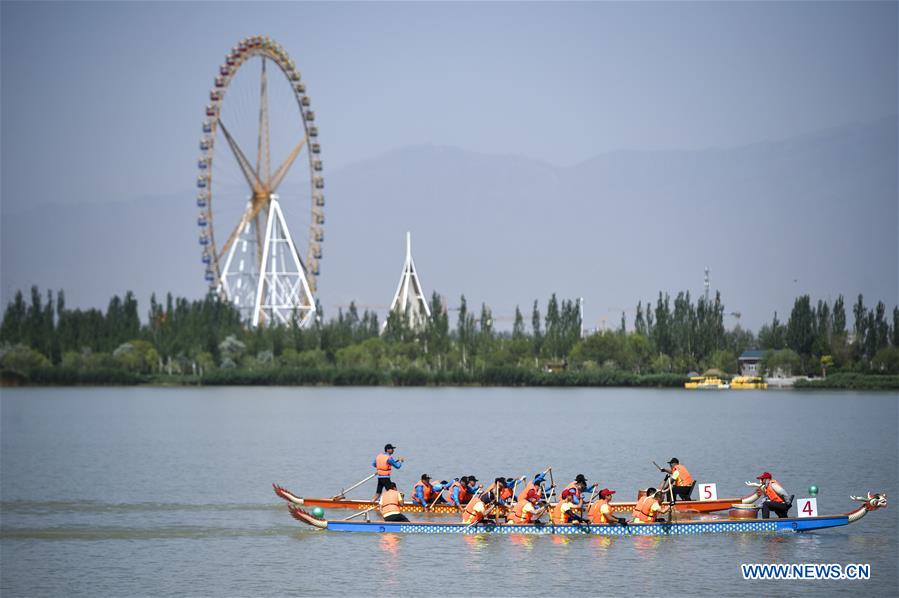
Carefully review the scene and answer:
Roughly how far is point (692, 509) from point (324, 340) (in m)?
82.2

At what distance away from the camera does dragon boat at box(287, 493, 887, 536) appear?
90.6ft

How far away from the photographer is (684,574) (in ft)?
83.3

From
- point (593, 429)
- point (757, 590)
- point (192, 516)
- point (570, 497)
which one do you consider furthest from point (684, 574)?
point (593, 429)

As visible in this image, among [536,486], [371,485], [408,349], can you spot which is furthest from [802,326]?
[536,486]

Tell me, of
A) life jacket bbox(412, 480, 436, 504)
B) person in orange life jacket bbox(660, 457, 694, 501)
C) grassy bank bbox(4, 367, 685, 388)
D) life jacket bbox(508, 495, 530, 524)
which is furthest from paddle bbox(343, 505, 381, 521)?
grassy bank bbox(4, 367, 685, 388)

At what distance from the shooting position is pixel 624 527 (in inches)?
1085

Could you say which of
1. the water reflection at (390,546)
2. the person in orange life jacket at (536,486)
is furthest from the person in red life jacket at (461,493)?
the water reflection at (390,546)

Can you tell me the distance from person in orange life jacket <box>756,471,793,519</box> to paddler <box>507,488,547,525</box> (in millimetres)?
4812

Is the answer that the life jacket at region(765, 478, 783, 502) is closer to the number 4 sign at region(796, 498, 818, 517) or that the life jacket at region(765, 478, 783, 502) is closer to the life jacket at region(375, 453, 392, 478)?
the number 4 sign at region(796, 498, 818, 517)

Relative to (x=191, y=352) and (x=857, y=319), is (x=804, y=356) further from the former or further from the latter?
(x=191, y=352)

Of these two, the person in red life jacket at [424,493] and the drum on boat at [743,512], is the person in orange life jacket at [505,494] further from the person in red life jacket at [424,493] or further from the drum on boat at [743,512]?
the drum on boat at [743,512]

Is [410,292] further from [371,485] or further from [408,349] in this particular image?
[371,485]

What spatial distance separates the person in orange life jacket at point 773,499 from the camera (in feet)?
92.5

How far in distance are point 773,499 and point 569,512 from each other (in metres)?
4.53
